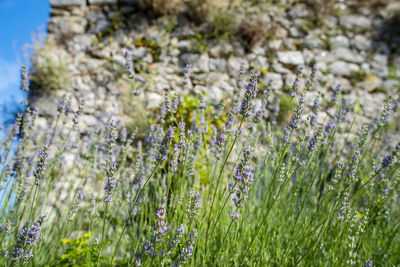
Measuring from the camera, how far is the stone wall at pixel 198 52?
488 centimetres

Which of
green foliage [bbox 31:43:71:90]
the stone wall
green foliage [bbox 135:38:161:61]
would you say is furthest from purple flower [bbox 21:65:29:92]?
green foliage [bbox 135:38:161:61]

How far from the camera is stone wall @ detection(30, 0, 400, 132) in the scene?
16.0 feet

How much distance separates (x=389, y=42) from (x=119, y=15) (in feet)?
17.0

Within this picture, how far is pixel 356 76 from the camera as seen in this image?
5367 millimetres

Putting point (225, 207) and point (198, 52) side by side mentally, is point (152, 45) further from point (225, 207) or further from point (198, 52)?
point (225, 207)

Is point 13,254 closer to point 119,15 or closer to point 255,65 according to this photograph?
point 255,65

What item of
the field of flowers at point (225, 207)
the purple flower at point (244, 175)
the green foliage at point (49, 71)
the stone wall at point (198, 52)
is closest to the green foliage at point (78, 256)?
the field of flowers at point (225, 207)

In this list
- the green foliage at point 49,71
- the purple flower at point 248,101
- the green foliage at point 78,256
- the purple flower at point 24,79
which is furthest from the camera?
the green foliage at point 49,71

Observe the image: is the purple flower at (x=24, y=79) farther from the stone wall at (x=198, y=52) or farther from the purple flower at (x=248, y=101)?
the stone wall at (x=198, y=52)

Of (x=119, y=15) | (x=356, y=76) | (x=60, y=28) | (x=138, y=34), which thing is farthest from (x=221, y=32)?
(x=60, y=28)

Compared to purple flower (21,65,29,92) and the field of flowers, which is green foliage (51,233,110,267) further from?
purple flower (21,65,29,92)

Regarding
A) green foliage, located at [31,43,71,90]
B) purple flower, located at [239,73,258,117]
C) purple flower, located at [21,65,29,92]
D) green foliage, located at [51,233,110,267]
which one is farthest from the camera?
green foliage, located at [31,43,71,90]

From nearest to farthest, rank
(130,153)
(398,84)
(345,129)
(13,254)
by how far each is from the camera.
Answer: (13,254), (130,153), (345,129), (398,84)

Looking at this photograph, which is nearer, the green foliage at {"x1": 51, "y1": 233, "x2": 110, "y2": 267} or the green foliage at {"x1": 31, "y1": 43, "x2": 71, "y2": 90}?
the green foliage at {"x1": 51, "y1": 233, "x2": 110, "y2": 267}
